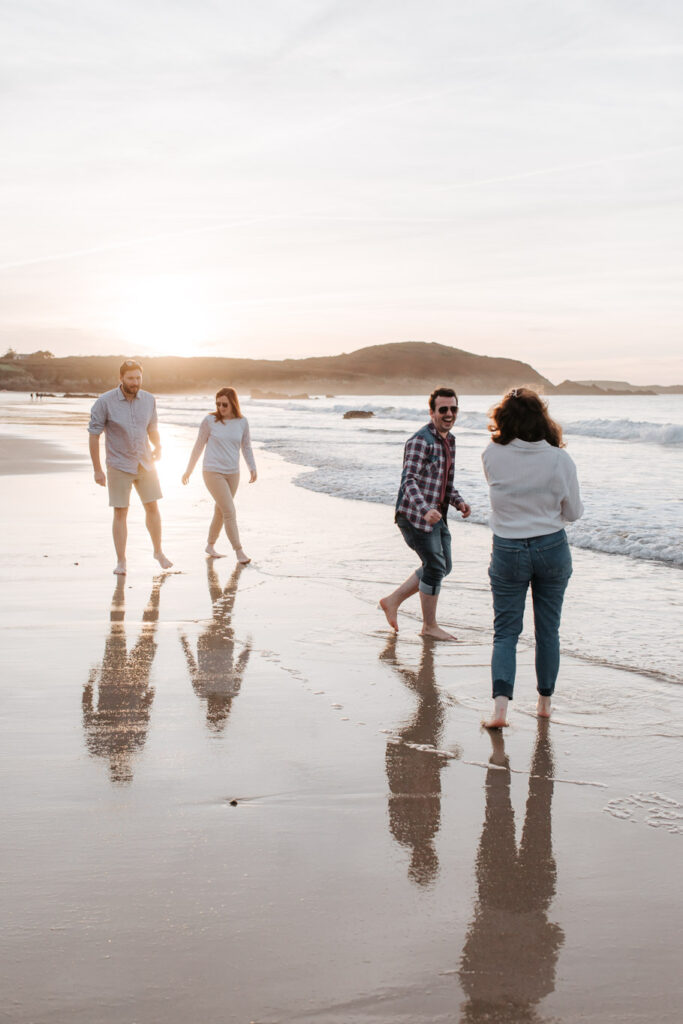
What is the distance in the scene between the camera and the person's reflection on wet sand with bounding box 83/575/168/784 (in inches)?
159

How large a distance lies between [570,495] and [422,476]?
177 centimetres

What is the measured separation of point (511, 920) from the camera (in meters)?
2.74

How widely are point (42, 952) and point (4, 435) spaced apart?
2686cm

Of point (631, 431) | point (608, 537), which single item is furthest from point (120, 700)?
point (631, 431)

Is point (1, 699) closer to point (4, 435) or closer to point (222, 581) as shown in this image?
point (222, 581)

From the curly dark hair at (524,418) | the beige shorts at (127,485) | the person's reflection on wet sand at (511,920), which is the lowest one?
the person's reflection on wet sand at (511,920)

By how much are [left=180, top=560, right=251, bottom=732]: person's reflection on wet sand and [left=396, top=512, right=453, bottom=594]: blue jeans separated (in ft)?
4.38

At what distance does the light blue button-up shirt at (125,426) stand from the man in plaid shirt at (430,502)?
3.09 m

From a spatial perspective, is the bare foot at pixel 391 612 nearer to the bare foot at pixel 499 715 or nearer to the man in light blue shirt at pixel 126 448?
the bare foot at pixel 499 715

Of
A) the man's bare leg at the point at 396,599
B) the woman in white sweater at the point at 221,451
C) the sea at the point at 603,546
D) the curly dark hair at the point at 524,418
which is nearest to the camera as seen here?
the curly dark hair at the point at 524,418

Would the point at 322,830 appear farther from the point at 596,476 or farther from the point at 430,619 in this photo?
the point at 596,476

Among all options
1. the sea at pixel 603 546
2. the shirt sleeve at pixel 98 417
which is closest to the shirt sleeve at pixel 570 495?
the sea at pixel 603 546

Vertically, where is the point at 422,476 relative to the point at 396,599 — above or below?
above

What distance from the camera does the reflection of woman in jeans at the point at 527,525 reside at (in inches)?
176
